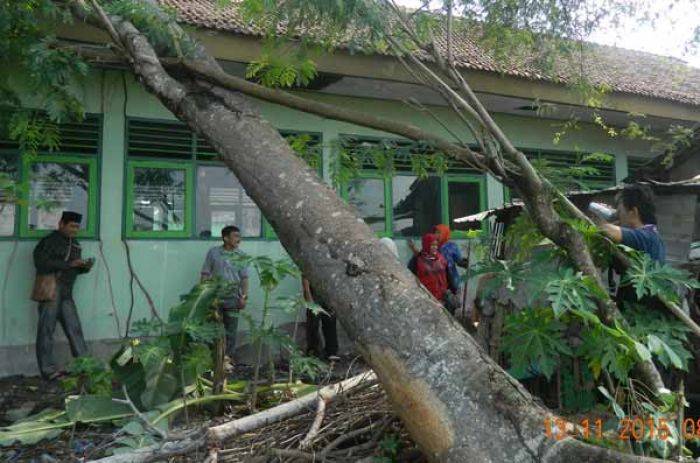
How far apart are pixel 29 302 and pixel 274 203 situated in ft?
16.6

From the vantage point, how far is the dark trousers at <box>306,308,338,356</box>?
292 inches

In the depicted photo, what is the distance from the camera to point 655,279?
3025mm

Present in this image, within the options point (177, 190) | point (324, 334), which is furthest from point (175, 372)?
point (177, 190)

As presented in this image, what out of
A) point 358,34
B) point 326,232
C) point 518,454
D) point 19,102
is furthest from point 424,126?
point 518,454

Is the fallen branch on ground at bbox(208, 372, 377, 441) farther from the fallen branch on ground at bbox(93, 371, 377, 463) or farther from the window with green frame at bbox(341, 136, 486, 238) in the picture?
the window with green frame at bbox(341, 136, 486, 238)

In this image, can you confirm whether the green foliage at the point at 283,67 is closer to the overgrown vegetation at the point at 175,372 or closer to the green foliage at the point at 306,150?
the green foliage at the point at 306,150

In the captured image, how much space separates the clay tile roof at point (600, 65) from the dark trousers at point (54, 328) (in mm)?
3293

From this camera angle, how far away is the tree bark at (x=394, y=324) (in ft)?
7.57

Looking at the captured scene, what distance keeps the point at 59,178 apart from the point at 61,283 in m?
1.25

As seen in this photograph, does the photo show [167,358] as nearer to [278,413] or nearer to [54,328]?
[278,413]

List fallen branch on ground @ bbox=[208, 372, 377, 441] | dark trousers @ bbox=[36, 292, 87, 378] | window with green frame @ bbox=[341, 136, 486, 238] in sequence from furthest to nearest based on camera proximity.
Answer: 1. window with green frame @ bbox=[341, 136, 486, 238]
2. dark trousers @ bbox=[36, 292, 87, 378]
3. fallen branch on ground @ bbox=[208, 372, 377, 441]

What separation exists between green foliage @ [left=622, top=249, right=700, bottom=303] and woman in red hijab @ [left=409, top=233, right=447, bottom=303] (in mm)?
4376

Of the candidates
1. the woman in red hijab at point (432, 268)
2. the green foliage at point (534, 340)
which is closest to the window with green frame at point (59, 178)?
the woman in red hijab at point (432, 268)

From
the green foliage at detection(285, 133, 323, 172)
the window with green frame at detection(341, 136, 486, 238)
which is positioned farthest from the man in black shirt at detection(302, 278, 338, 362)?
the green foliage at detection(285, 133, 323, 172)
